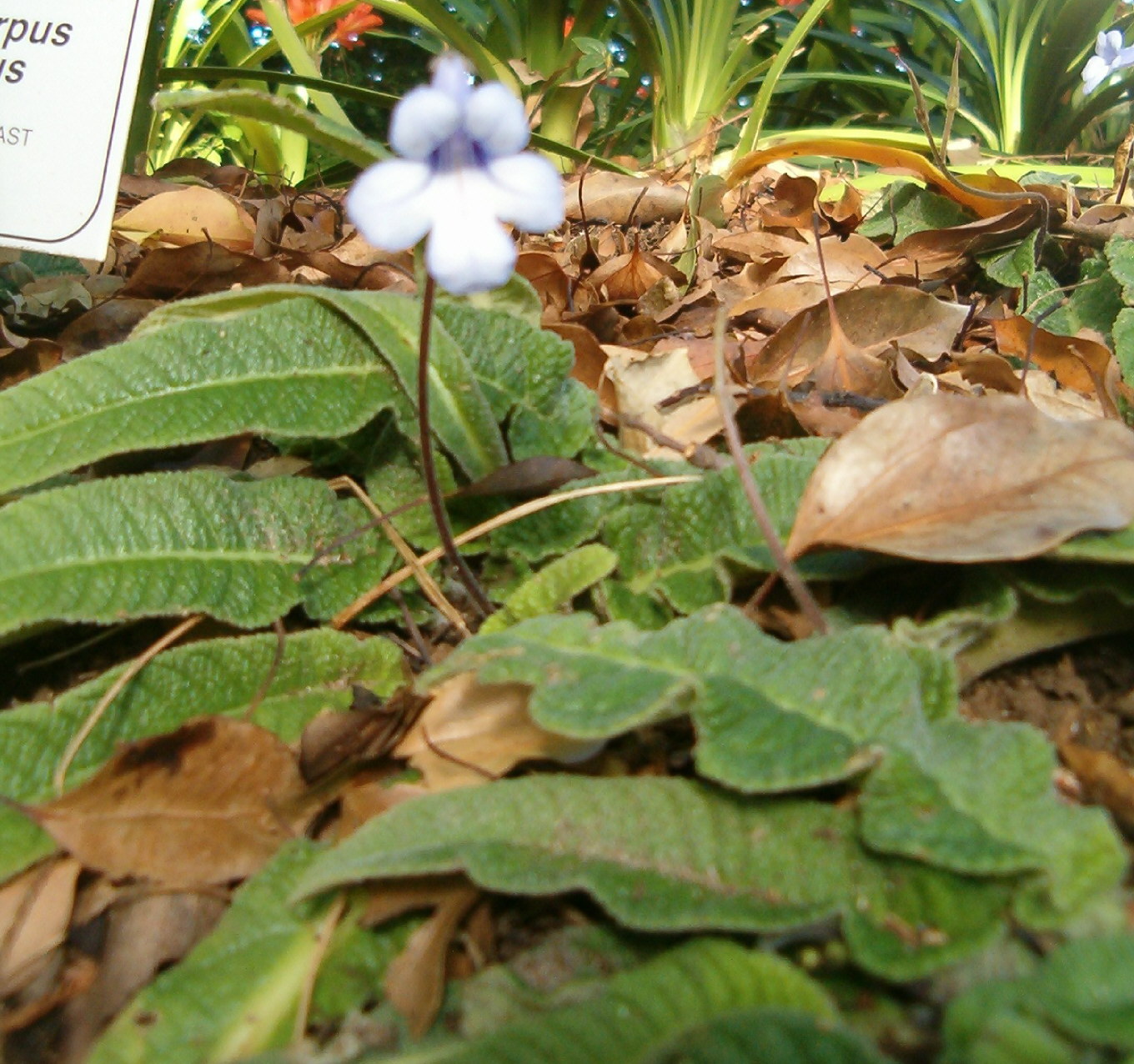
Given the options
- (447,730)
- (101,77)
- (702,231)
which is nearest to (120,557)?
(447,730)

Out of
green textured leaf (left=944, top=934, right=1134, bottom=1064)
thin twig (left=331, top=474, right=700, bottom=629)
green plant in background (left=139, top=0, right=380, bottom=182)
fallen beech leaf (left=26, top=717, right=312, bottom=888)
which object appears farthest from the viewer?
green plant in background (left=139, top=0, right=380, bottom=182)

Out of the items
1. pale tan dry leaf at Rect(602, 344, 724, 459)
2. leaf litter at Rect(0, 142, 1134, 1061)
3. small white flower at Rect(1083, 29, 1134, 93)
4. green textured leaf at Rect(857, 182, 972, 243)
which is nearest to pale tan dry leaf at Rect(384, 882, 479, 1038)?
leaf litter at Rect(0, 142, 1134, 1061)

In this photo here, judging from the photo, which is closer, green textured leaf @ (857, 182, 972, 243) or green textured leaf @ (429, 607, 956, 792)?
green textured leaf @ (429, 607, 956, 792)

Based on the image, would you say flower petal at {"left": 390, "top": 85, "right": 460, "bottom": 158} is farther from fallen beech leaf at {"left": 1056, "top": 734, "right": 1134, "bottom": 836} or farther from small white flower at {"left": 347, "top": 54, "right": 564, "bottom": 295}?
fallen beech leaf at {"left": 1056, "top": 734, "right": 1134, "bottom": 836}

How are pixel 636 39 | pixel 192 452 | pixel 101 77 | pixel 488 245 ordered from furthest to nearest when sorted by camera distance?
pixel 636 39 → pixel 101 77 → pixel 192 452 → pixel 488 245

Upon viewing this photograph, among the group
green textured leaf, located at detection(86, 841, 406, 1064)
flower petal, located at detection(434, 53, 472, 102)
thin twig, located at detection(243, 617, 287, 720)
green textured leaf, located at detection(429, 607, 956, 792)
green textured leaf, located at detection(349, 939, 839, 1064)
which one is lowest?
green textured leaf, located at detection(86, 841, 406, 1064)

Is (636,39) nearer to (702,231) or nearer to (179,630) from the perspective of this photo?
(702,231)

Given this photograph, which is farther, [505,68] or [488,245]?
[505,68]
